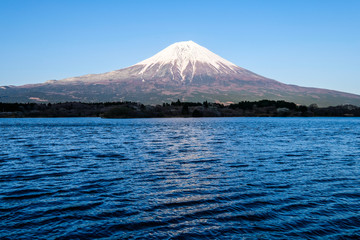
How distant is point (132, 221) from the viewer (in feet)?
39.3

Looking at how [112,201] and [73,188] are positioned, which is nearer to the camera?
[112,201]

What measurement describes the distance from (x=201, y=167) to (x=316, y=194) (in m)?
9.72

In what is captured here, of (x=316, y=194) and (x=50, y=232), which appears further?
(x=316, y=194)

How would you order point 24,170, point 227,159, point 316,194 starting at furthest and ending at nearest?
point 227,159 → point 24,170 → point 316,194

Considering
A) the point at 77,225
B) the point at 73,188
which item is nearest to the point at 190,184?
the point at 73,188

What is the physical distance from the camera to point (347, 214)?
1286 cm

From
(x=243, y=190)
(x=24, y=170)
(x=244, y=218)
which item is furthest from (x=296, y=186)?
(x=24, y=170)

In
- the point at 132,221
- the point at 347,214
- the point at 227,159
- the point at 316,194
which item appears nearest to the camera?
the point at 132,221

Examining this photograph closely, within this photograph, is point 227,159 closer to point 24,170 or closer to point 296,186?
point 296,186

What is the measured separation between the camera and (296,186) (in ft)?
57.8

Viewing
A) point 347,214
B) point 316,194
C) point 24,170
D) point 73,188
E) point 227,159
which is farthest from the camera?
point 227,159

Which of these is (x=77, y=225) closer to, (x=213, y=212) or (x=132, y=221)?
(x=132, y=221)

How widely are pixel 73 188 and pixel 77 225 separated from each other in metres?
6.01

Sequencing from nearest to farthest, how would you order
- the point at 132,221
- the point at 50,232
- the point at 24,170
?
the point at 50,232
the point at 132,221
the point at 24,170
